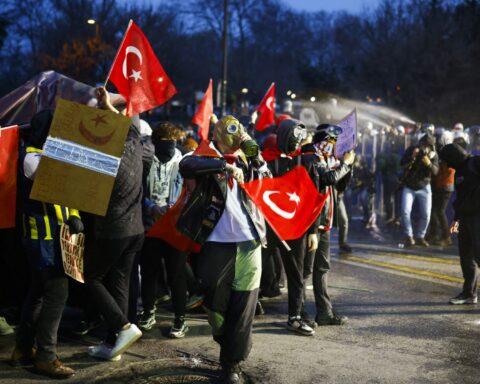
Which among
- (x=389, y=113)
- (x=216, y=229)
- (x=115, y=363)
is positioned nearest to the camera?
(x=216, y=229)

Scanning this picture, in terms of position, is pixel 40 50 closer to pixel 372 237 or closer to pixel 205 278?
pixel 372 237

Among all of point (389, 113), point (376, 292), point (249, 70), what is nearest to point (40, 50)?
point (389, 113)

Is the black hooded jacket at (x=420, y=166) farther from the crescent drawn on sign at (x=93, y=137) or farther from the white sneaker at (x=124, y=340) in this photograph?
the crescent drawn on sign at (x=93, y=137)

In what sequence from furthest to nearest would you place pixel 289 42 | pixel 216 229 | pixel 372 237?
pixel 289 42 < pixel 372 237 < pixel 216 229

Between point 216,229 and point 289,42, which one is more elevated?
point 289,42

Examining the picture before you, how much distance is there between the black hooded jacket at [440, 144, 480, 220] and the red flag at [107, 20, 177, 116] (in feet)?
10.8

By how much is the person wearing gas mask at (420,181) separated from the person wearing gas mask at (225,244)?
717cm

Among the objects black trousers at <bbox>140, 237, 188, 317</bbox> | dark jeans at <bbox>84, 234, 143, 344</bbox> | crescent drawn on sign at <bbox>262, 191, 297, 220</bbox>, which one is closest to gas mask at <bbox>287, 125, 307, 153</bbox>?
crescent drawn on sign at <bbox>262, 191, 297, 220</bbox>

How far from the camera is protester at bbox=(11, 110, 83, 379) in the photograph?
4.75 m

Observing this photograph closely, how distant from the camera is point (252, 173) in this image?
5270 millimetres

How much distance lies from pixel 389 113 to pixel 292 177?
32.0 meters

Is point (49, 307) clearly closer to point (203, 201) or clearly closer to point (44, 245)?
point (44, 245)

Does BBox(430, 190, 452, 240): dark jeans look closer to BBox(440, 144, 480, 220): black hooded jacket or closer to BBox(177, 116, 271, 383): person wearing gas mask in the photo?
BBox(440, 144, 480, 220): black hooded jacket

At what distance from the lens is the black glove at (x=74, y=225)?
478 centimetres
